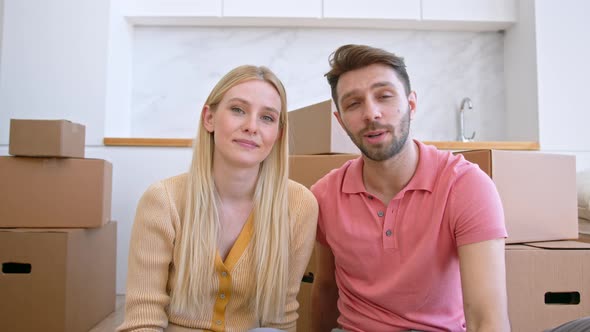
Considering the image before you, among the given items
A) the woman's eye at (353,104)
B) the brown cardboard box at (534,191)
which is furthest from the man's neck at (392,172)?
the brown cardboard box at (534,191)

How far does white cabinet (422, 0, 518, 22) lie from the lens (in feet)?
7.40

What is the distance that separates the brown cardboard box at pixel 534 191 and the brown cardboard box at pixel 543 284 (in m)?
0.11

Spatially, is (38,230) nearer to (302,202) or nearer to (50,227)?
(50,227)

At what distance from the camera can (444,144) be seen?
2031 mm

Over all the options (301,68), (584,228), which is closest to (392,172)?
(584,228)

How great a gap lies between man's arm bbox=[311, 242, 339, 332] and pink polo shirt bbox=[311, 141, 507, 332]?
15cm

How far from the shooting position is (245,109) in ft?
3.56

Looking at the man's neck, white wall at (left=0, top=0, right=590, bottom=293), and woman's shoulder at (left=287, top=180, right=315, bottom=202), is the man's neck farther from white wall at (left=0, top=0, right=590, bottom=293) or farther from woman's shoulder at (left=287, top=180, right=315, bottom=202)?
white wall at (left=0, top=0, right=590, bottom=293)

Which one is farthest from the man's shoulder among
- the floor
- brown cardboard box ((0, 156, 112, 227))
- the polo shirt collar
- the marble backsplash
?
the marble backsplash

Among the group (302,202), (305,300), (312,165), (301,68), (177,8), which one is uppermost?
(177,8)

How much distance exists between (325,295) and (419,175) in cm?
44

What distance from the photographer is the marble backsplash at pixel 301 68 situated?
2.36 meters

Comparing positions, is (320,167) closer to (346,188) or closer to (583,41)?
(346,188)

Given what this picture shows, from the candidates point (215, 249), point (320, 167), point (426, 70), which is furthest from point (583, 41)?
point (215, 249)
